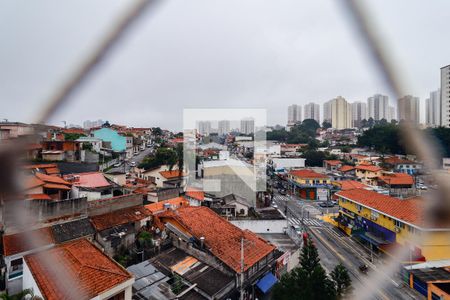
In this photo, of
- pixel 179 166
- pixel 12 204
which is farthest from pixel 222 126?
pixel 12 204

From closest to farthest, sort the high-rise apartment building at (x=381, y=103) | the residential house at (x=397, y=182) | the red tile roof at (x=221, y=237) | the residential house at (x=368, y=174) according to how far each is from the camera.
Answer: the high-rise apartment building at (x=381, y=103) → the red tile roof at (x=221, y=237) → the residential house at (x=397, y=182) → the residential house at (x=368, y=174)

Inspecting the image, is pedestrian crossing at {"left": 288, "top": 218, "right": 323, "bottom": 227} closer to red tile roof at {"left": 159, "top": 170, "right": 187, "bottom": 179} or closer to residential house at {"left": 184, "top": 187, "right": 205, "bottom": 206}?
residential house at {"left": 184, "top": 187, "right": 205, "bottom": 206}

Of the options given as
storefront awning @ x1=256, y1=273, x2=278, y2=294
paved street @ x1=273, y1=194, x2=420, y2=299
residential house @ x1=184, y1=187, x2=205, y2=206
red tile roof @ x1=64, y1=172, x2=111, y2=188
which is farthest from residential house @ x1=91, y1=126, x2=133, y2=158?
storefront awning @ x1=256, y1=273, x2=278, y2=294

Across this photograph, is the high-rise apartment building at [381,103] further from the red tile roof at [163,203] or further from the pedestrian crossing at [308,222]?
the pedestrian crossing at [308,222]

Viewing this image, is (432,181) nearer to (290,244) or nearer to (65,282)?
(65,282)

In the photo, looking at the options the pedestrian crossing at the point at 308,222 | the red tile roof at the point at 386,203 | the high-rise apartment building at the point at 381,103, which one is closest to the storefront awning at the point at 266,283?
the red tile roof at the point at 386,203

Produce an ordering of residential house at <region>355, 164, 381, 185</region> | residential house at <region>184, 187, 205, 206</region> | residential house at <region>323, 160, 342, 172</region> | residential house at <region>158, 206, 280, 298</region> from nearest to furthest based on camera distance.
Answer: residential house at <region>158, 206, 280, 298</region> < residential house at <region>184, 187, 205, 206</region> < residential house at <region>355, 164, 381, 185</region> < residential house at <region>323, 160, 342, 172</region>

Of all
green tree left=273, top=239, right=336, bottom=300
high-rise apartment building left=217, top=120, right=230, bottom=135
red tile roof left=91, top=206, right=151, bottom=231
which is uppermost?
high-rise apartment building left=217, top=120, right=230, bottom=135

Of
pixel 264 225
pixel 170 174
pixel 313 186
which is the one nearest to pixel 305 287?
pixel 264 225
